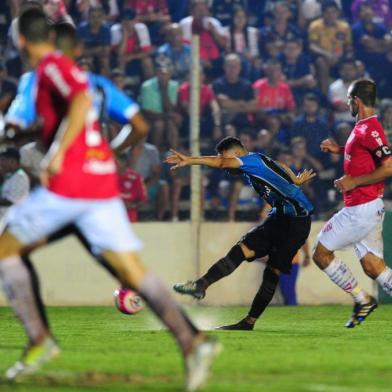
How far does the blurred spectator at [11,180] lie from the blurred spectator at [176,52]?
2686 mm

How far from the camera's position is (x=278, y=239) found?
39.9ft

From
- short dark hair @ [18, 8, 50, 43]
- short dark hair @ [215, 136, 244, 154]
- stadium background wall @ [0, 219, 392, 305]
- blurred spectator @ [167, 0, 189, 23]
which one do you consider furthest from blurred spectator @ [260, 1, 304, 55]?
short dark hair @ [18, 8, 50, 43]

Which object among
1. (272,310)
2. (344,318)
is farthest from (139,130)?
(272,310)

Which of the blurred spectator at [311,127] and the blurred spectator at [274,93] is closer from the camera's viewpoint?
the blurred spectator at [311,127]

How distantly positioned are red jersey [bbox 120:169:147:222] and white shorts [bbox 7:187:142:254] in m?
9.76

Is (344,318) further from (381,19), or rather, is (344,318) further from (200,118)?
(381,19)

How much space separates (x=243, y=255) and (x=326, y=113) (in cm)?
698

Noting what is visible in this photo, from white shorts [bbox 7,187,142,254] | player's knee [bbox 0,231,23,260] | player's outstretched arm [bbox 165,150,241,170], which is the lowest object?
player's outstretched arm [bbox 165,150,241,170]

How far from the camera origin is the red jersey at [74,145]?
641 centimetres

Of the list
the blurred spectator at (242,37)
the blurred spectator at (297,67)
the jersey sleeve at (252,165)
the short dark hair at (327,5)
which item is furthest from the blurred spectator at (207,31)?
the jersey sleeve at (252,165)

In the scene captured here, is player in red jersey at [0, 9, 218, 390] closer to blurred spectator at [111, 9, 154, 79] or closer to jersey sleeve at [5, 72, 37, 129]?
jersey sleeve at [5, 72, 37, 129]

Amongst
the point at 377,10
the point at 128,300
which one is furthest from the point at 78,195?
the point at 377,10

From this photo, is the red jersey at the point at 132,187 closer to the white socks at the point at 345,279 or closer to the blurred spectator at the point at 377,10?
the white socks at the point at 345,279

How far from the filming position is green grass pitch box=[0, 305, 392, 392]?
270 inches
